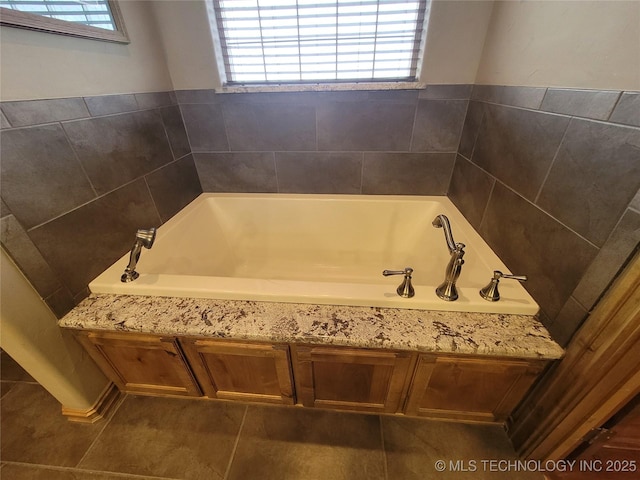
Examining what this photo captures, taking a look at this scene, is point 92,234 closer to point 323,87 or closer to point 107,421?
point 107,421

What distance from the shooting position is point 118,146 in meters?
1.11

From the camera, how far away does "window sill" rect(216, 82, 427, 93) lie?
133 centimetres

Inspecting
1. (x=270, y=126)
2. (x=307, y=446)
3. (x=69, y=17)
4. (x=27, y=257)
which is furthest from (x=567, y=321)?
(x=69, y=17)

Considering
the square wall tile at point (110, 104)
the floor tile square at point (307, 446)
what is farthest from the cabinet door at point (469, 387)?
the square wall tile at point (110, 104)

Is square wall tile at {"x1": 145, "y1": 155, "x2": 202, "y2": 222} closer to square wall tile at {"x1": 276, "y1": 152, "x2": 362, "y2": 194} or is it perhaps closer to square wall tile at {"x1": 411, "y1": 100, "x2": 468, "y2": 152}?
square wall tile at {"x1": 276, "y1": 152, "x2": 362, "y2": 194}

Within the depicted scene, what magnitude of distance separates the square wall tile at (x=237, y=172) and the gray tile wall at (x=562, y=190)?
1.20 metres

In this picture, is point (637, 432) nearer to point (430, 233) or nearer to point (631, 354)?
point (631, 354)

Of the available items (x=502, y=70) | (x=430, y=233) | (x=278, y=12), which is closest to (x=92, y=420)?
(x=430, y=233)

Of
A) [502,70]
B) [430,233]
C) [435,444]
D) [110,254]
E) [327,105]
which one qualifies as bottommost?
[435,444]

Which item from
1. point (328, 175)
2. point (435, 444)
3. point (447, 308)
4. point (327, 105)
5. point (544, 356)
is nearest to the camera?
Answer: point (544, 356)

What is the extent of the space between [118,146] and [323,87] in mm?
1008

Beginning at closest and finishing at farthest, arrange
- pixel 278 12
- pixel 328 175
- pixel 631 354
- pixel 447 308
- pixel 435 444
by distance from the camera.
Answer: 1. pixel 631 354
2. pixel 447 308
3. pixel 435 444
4. pixel 278 12
5. pixel 328 175

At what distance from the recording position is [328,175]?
1.62 m

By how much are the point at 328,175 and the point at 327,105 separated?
39 centimetres
